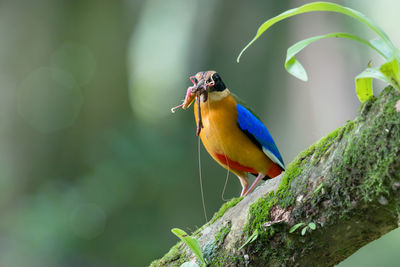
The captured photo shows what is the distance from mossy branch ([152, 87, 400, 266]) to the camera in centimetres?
170

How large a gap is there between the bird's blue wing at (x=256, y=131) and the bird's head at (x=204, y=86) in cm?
25

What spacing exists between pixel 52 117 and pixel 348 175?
8.98m

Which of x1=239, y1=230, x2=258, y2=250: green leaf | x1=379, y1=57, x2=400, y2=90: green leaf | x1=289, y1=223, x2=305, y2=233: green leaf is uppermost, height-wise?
x1=379, y1=57, x2=400, y2=90: green leaf

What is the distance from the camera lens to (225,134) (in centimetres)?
379

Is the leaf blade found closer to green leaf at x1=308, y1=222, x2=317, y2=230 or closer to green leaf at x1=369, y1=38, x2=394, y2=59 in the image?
green leaf at x1=308, y1=222, x2=317, y2=230

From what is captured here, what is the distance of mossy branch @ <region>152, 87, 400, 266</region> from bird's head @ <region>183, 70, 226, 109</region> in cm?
96

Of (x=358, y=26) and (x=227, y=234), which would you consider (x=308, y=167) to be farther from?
(x=358, y=26)

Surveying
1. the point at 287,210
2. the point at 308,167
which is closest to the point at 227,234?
the point at 287,210

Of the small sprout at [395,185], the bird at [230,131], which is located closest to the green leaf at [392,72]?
the small sprout at [395,185]

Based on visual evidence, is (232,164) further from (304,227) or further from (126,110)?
(126,110)

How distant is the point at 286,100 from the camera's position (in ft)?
35.3

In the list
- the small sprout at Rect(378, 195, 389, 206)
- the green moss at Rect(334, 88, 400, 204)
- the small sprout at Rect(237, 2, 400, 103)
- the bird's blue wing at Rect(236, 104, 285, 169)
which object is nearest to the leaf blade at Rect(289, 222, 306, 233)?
the green moss at Rect(334, 88, 400, 204)

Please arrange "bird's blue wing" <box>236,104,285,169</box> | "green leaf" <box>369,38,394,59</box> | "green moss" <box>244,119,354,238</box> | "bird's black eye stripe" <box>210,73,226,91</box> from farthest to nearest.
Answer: "bird's blue wing" <box>236,104,285,169</box> → "bird's black eye stripe" <box>210,73,226,91</box> → "green moss" <box>244,119,354,238</box> → "green leaf" <box>369,38,394,59</box>

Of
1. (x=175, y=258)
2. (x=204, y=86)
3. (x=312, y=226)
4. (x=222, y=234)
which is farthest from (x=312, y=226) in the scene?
(x=204, y=86)
